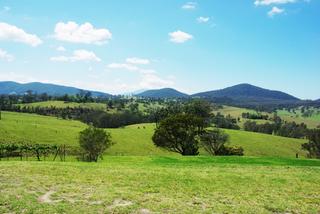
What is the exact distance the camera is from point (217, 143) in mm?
89750

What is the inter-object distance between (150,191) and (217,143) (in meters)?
71.3

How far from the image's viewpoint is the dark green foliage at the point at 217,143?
8688 cm

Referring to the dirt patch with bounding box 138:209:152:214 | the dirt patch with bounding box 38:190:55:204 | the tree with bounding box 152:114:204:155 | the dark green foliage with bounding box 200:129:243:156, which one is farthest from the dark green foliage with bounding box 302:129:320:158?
the dirt patch with bounding box 38:190:55:204

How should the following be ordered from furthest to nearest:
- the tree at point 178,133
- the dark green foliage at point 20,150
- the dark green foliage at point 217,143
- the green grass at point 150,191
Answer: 1. the dark green foliage at point 217,143
2. the tree at point 178,133
3. the dark green foliage at point 20,150
4. the green grass at point 150,191

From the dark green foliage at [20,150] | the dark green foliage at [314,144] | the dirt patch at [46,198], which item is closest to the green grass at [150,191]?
the dirt patch at [46,198]

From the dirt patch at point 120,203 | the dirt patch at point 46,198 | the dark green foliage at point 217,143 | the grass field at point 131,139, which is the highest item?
the dirt patch at point 120,203

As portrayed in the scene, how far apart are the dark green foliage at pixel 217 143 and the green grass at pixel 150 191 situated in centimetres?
5925

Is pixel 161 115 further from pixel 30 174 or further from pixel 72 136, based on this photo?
pixel 30 174

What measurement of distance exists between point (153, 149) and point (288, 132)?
96.3m

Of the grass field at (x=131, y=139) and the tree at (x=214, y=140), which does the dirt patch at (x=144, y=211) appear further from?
the grass field at (x=131, y=139)

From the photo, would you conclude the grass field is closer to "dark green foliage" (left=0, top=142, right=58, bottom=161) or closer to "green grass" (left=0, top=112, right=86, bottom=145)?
"green grass" (left=0, top=112, right=86, bottom=145)

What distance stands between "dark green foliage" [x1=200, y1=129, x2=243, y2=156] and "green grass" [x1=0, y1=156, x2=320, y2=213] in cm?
5925

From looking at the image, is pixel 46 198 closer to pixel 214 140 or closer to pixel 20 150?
pixel 20 150

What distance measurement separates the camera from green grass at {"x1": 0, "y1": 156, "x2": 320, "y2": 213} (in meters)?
16.8
